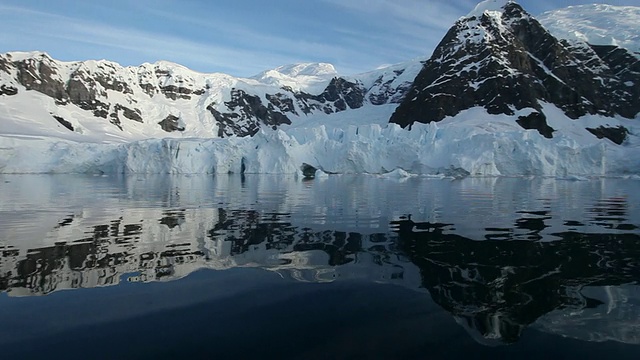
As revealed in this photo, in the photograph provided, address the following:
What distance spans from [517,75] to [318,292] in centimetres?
11615

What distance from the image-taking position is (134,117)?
147875mm

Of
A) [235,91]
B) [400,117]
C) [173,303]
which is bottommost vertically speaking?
[173,303]

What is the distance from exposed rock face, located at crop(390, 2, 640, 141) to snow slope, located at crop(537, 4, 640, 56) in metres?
4.33

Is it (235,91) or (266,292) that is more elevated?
(235,91)

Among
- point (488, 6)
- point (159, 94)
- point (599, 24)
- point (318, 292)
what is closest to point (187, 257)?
point (318, 292)

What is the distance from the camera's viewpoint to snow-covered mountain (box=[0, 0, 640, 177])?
5809 centimetres

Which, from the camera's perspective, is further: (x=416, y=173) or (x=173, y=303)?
(x=416, y=173)

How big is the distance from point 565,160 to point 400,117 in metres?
64.1

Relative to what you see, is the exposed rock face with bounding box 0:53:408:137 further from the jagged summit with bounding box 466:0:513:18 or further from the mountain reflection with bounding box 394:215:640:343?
the mountain reflection with bounding box 394:215:640:343

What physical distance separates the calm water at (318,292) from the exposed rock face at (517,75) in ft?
320

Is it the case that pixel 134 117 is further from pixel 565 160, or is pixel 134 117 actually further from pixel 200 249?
pixel 200 249

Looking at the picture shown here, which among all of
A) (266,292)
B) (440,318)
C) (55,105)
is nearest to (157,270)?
(266,292)

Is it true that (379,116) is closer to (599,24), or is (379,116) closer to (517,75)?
(517,75)

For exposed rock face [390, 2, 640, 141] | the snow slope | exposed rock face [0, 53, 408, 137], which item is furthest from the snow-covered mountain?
the snow slope
